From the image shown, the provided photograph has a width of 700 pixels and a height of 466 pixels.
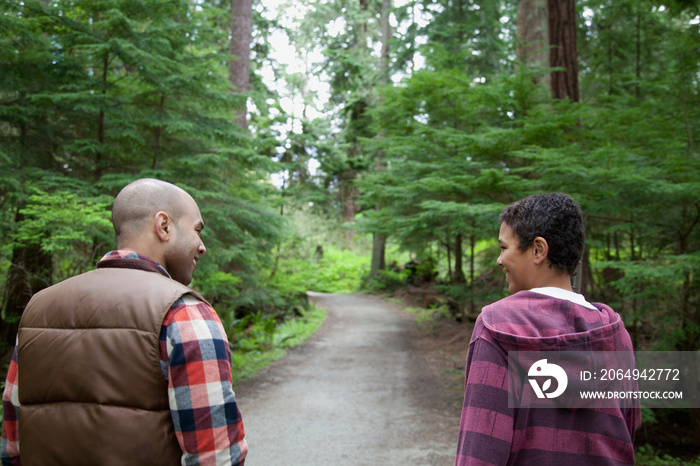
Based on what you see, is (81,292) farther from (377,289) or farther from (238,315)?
(377,289)

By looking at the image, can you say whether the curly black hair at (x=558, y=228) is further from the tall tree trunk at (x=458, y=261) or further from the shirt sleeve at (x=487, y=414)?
the tall tree trunk at (x=458, y=261)

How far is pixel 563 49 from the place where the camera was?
8680 mm

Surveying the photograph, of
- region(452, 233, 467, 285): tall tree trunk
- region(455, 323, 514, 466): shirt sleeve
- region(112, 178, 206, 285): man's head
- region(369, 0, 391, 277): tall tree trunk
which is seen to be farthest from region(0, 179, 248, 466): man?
region(369, 0, 391, 277): tall tree trunk

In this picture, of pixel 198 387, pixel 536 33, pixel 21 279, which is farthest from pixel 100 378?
pixel 536 33

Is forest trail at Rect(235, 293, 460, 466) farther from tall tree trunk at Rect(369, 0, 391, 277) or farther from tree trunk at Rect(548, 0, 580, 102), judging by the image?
tall tree trunk at Rect(369, 0, 391, 277)

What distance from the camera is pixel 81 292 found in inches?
60.3

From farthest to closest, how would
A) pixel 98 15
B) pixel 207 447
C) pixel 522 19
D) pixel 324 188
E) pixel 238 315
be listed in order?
pixel 324 188 < pixel 238 315 < pixel 522 19 < pixel 98 15 < pixel 207 447

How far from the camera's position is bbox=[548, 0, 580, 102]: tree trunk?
8500 mm

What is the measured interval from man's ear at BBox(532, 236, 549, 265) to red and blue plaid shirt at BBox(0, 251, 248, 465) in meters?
1.10

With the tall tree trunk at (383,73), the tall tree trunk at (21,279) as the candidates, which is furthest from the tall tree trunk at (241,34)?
the tall tree trunk at (383,73)

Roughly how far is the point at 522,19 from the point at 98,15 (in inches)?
296

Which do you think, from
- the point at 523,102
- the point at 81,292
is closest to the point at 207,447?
the point at 81,292

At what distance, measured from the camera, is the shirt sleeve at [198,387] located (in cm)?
141

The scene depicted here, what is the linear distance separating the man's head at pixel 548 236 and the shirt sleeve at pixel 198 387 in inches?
42.3
